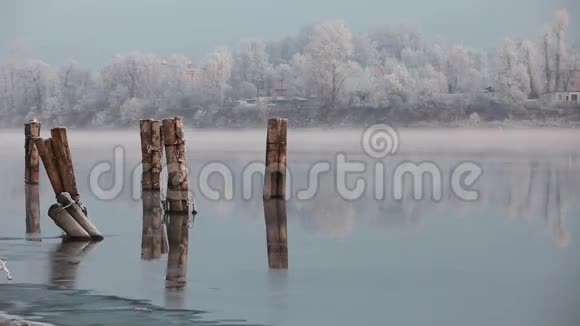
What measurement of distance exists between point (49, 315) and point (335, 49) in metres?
60.5

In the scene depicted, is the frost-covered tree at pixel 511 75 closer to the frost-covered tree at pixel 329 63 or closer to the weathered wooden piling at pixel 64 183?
the frost-covered tree at pixel 329 63

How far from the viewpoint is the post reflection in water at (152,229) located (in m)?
10.3

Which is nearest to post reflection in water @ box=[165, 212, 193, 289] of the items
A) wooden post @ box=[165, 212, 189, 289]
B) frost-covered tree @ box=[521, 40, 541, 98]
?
wooden post @ box=[165, 212, 189, 289]

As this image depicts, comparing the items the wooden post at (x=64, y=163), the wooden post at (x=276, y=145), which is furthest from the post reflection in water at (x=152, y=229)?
the wooden post at (x=276, y=145)

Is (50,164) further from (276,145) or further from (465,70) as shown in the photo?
(465,70)

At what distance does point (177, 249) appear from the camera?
10.4 meters

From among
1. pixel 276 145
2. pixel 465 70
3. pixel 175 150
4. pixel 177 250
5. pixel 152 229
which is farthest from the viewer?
pixel 465 70

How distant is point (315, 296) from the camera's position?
26.6ft

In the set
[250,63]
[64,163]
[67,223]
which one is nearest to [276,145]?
[64,163]

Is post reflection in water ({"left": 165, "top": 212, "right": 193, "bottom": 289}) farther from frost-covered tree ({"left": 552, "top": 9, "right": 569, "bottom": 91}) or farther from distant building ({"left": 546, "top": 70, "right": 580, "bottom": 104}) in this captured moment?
frost-covered tree ({"left": 552, "top": 9, "right": 569, "bottom": 91})

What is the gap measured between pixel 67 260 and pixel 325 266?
2.12 meters

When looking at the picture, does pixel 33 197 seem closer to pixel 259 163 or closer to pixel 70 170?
pixel 70 170

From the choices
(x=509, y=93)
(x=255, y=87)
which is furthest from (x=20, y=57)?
(x=509, y=93)

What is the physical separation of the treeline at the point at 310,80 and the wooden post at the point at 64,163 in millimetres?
47367
